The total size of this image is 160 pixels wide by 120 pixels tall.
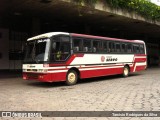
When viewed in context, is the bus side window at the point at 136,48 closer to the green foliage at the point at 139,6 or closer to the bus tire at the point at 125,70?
the bus tire at the point at 125,70

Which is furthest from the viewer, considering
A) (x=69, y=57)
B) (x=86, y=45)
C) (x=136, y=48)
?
(x=136, y=48)

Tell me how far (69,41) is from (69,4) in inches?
154

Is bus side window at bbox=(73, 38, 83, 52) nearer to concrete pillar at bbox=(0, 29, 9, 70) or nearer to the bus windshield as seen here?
the bus windshield

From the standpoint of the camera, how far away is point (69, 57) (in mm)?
13406

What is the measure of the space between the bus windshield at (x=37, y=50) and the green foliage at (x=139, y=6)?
476cm

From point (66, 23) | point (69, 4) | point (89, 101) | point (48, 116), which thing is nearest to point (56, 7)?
point (69, 4)

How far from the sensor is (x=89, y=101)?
8.67 m

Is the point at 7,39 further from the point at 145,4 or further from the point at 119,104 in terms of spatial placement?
the point at 119,104

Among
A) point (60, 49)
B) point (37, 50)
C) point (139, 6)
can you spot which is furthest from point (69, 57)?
point (139, 6)

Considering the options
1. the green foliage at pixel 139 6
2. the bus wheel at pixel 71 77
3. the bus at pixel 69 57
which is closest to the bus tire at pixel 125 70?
the bus at pixel 69 57

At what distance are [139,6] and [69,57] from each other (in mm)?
11226

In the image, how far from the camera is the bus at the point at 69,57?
41.0 ft

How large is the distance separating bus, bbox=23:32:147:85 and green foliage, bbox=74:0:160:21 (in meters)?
3.18

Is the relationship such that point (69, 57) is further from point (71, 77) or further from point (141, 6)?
point (141, 6)
